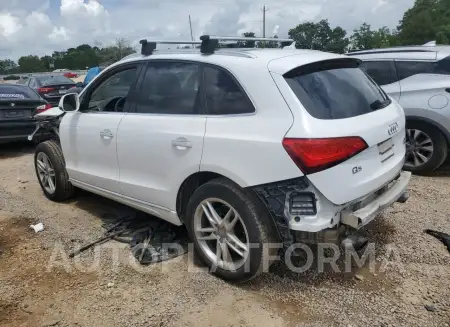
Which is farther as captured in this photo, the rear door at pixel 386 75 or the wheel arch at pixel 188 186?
the rear door at pixel 386 75

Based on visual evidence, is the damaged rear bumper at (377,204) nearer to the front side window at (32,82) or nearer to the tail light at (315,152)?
the tail light at (315,152)

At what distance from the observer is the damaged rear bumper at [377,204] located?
2857mm

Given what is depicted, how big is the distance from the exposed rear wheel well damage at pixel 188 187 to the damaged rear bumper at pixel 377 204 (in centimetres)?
101

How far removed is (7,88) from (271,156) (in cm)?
786

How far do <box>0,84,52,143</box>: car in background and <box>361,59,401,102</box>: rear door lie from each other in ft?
20.6

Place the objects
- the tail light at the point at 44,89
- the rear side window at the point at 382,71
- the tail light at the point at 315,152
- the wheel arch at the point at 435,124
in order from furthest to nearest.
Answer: the tail light at the point at 44,89 < the rear side window at the point at 382,71 < the wheel arch at the point at 435,124 < the tail light at the point at 315,152

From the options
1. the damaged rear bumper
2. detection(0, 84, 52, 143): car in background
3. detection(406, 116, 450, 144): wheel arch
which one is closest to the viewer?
the damaged rear bumper

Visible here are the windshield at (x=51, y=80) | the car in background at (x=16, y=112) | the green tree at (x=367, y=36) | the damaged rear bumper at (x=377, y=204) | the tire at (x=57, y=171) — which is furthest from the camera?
the green tree at (x=367, y=36)

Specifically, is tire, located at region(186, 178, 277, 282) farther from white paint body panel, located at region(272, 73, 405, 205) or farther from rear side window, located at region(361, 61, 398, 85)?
rear side window, located at region(361, 61, 398, 85)

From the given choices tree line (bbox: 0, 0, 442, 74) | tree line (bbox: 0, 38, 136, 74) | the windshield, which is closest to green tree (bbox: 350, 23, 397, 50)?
tree line (bbox: 0, 0, 442, 74)

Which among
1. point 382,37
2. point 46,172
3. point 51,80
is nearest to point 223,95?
point 46,172

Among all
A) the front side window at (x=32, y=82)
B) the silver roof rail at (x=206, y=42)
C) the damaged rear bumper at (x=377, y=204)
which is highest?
the silver roof rail at (x=206, y=42)

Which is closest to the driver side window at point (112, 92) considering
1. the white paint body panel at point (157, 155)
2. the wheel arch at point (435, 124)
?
the white paint body panel at point (157, 155)

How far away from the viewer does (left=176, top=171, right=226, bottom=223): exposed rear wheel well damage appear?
10.8ft
